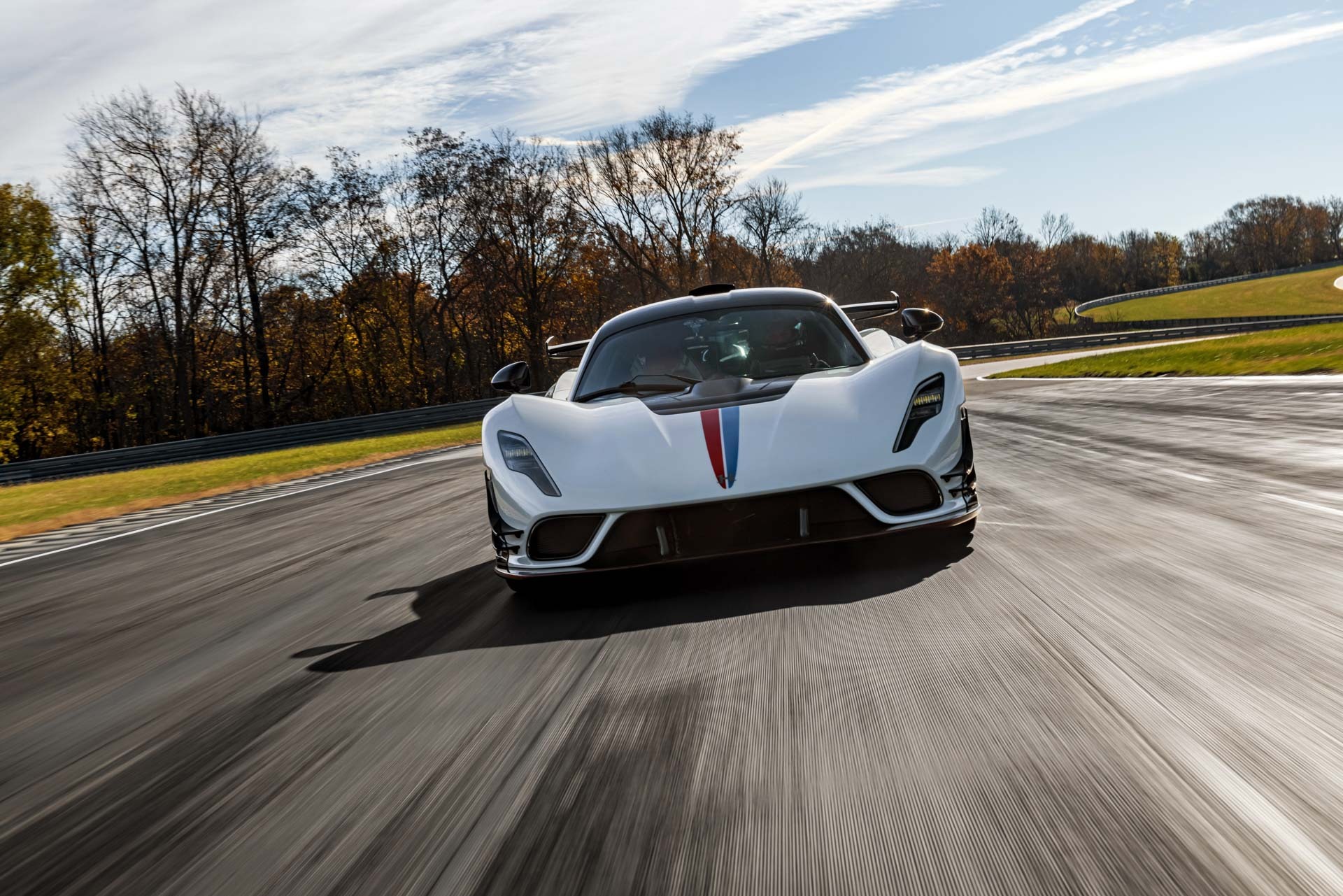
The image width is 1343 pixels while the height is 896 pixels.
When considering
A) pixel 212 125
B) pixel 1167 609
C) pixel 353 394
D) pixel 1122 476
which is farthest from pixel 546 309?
pixel 1167 609

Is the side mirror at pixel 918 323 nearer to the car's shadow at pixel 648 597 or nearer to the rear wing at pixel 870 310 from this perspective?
the rear wing at pixel 870 310

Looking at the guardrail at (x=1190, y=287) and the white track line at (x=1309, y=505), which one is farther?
the guardrail at (x=1190, y=287)

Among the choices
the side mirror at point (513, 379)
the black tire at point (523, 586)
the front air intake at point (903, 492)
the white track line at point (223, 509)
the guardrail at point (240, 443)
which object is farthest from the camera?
the guardrail at point (240, 443)

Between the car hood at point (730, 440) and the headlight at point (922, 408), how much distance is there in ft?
0.08

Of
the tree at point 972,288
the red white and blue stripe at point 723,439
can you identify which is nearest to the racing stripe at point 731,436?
the red white and blue stripe at point 723,439

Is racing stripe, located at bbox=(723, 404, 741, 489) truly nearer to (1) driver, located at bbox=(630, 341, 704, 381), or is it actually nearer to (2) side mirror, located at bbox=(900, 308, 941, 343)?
(1) driver, located at bbox=(630, 341, 704, 381)

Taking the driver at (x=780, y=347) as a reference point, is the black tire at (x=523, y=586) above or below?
below

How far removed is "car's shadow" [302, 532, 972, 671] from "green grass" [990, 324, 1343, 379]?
427 inches

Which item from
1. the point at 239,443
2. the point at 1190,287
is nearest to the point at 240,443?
the point at 239,443

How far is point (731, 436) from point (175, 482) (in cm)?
1757

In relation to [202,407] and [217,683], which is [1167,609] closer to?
[217,683]

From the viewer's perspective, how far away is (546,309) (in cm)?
4812

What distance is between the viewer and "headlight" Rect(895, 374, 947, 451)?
4.02m

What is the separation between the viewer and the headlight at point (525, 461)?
405 centimetres
